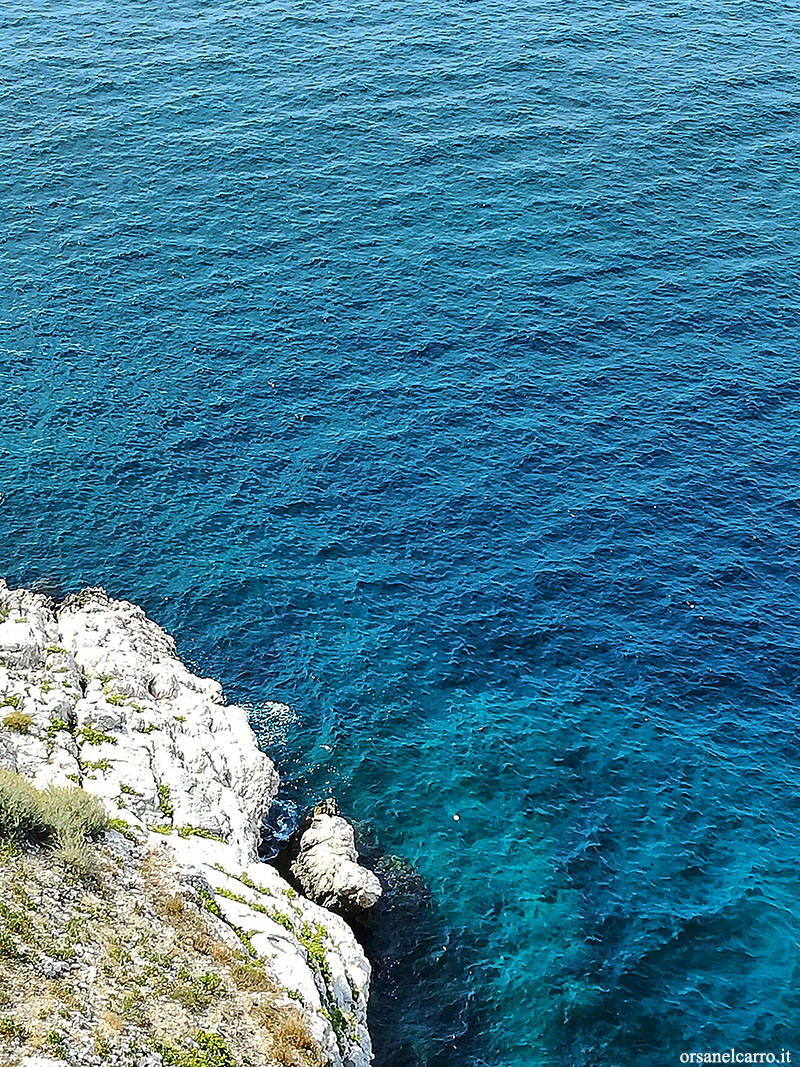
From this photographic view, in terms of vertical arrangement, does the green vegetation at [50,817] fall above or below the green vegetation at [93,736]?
above

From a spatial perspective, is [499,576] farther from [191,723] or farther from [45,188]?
[45,188]

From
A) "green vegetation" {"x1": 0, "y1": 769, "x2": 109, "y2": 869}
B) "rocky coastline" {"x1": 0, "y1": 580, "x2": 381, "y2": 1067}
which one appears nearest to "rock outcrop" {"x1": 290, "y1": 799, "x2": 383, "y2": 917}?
"rocky coastline" {"x1": 0, "y1": 580, "x2": 381, "y2": 1067}

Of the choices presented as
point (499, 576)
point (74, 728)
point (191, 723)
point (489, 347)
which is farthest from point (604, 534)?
point (74, 728)

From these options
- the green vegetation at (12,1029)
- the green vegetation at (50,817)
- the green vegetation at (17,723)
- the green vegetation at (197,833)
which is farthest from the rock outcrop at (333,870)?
the green vegetation at (12,1029)

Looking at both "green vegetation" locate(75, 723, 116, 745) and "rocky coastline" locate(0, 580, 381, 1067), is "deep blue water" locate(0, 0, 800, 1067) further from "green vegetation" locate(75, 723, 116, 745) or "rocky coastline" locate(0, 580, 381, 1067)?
"green vegetation" locate(75, 723, 116, 745)

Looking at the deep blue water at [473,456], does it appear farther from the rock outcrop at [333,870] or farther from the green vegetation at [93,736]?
the green vegetation at [93,736]
